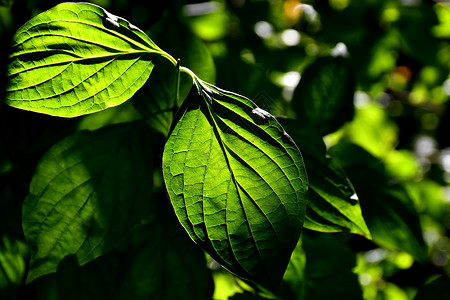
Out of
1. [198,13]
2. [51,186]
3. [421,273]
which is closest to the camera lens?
[51,186]

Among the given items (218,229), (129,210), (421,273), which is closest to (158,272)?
(129,210)

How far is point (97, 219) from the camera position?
0.51 meters

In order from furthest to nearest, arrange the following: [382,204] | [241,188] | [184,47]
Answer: [382,204] < [184,47] < [241,188]

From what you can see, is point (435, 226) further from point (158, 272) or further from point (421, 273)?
point (158, 272)

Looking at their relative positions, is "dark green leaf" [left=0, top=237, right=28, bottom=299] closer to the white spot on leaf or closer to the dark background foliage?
the dark background foliage

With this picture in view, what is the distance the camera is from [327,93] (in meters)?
0.77

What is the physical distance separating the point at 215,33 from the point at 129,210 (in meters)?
0.87

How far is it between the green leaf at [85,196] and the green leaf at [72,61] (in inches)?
4.2

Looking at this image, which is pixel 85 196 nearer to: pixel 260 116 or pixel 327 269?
pixel 260 116

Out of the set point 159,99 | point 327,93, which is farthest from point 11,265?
point 327,93

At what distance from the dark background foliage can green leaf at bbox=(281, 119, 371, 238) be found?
23mm

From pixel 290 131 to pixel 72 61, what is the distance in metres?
0.34

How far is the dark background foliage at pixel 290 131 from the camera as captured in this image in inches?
22.7

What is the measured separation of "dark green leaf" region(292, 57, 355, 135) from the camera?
76 centimetres
